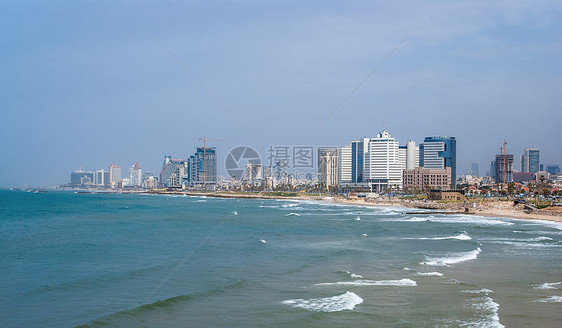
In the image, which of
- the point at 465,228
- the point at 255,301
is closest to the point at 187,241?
the point at 255,301

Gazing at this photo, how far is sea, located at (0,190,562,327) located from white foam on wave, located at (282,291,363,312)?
0.06m

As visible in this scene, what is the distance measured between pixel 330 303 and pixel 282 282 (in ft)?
12.2

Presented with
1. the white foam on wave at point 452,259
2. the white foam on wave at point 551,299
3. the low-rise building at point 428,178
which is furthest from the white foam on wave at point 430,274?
the low-rise building at point 428,178

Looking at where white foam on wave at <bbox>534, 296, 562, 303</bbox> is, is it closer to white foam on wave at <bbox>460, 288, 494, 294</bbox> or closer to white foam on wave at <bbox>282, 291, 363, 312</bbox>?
white foam on wave at <bbox>460, 288, 494, 294</bbox>

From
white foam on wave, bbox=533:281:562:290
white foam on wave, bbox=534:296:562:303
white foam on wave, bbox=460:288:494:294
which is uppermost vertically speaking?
white foam on wave, bbox=534:296:562:303

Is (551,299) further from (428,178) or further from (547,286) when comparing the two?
(428,178)

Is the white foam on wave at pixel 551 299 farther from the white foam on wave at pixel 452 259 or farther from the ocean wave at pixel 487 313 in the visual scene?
the white foam on wave at pixel 452 259

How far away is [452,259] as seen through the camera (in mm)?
25453

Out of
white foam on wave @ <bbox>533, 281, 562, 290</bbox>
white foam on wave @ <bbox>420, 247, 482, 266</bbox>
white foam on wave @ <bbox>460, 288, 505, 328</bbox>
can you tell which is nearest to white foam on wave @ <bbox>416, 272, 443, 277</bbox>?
white foam on wave @ <bbox>420, 247, 482, 266</bbox>

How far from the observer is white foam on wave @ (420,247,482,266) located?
79.4 ft

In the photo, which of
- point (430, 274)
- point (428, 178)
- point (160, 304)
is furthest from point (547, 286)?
point (428, 178)

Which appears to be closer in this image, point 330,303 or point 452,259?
point 330,303

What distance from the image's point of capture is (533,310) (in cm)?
1524

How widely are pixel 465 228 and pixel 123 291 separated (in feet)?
112
